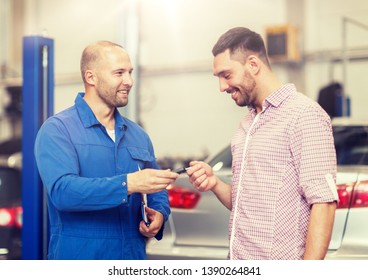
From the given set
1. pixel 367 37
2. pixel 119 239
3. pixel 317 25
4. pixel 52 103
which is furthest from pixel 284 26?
pixel 119 239

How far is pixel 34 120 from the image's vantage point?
228 centimetres

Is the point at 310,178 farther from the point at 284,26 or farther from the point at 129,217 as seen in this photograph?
the point at 284,26

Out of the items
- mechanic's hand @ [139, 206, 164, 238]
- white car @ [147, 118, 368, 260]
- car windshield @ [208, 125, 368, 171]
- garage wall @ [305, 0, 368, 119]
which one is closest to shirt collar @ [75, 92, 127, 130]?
mechanic's hand @ [139, 206, 164, 238]

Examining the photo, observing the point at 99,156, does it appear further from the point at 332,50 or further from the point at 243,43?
the point at 332,50

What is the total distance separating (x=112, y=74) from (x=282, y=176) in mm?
593

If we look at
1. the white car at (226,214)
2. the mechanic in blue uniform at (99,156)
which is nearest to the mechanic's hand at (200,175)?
the mechanic in blue uniform at (99,156)

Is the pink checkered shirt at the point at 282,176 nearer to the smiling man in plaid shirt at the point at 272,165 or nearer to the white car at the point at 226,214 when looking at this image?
the smiling man in plaid shirt at the point at 272,165

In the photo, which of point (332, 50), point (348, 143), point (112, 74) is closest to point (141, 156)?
point (112, 74)

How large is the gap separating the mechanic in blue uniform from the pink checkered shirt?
328mm

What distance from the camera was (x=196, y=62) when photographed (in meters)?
7.70

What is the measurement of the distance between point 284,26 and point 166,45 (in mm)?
1833

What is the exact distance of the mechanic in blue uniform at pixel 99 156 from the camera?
5.87 feet

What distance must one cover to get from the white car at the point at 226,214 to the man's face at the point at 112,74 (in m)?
0.64

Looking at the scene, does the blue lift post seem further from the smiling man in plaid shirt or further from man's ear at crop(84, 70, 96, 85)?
the smiling man in plaid shirt
